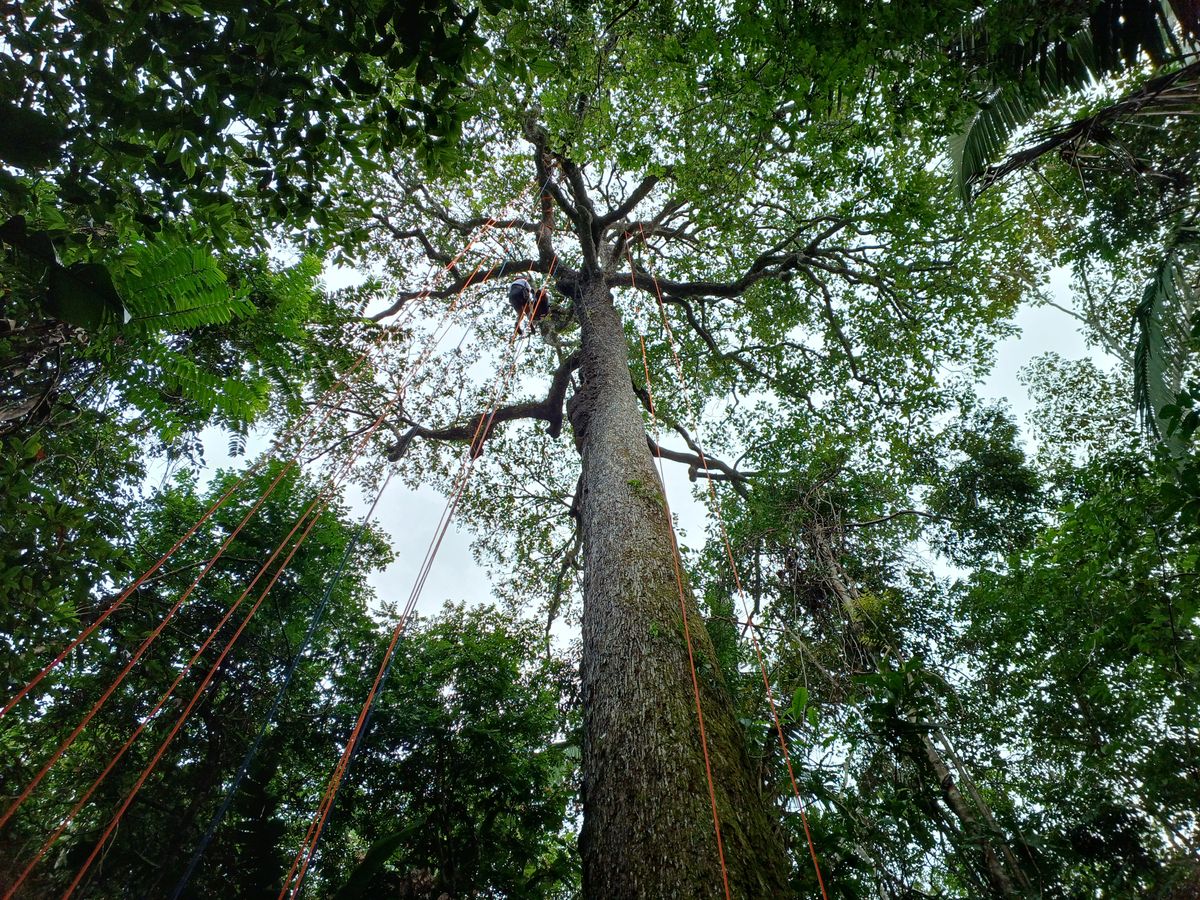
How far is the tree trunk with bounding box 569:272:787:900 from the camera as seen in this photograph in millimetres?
1675

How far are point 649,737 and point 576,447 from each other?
3.07m

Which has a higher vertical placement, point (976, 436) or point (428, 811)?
point (976, 436)

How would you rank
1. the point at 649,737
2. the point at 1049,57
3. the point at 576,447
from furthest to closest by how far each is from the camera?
the point at 576,447 < the point at 1049,57 < the point at 649,737

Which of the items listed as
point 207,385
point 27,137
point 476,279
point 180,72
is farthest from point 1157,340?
point 476,279

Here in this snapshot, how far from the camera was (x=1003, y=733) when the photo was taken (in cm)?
419

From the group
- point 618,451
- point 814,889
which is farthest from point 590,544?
point 814,889

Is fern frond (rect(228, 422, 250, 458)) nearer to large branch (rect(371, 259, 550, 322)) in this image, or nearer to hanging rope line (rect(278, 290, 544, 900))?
hanging rope line (rect(278, 290, 544, 900))

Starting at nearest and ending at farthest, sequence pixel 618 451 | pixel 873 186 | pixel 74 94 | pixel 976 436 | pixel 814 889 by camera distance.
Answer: pixel 74 94
pixel 814 889
pixel 618 451
pixel 873 186
pixel 976 436

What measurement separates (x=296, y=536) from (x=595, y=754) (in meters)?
3.98

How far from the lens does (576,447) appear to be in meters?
4.87

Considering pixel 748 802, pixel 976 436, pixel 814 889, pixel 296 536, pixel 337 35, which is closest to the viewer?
pixel 337 35

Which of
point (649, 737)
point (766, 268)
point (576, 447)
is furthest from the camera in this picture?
point (766, 268)

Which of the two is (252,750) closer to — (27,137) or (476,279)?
(27,137)

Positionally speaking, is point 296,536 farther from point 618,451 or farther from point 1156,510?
point 1156,510
